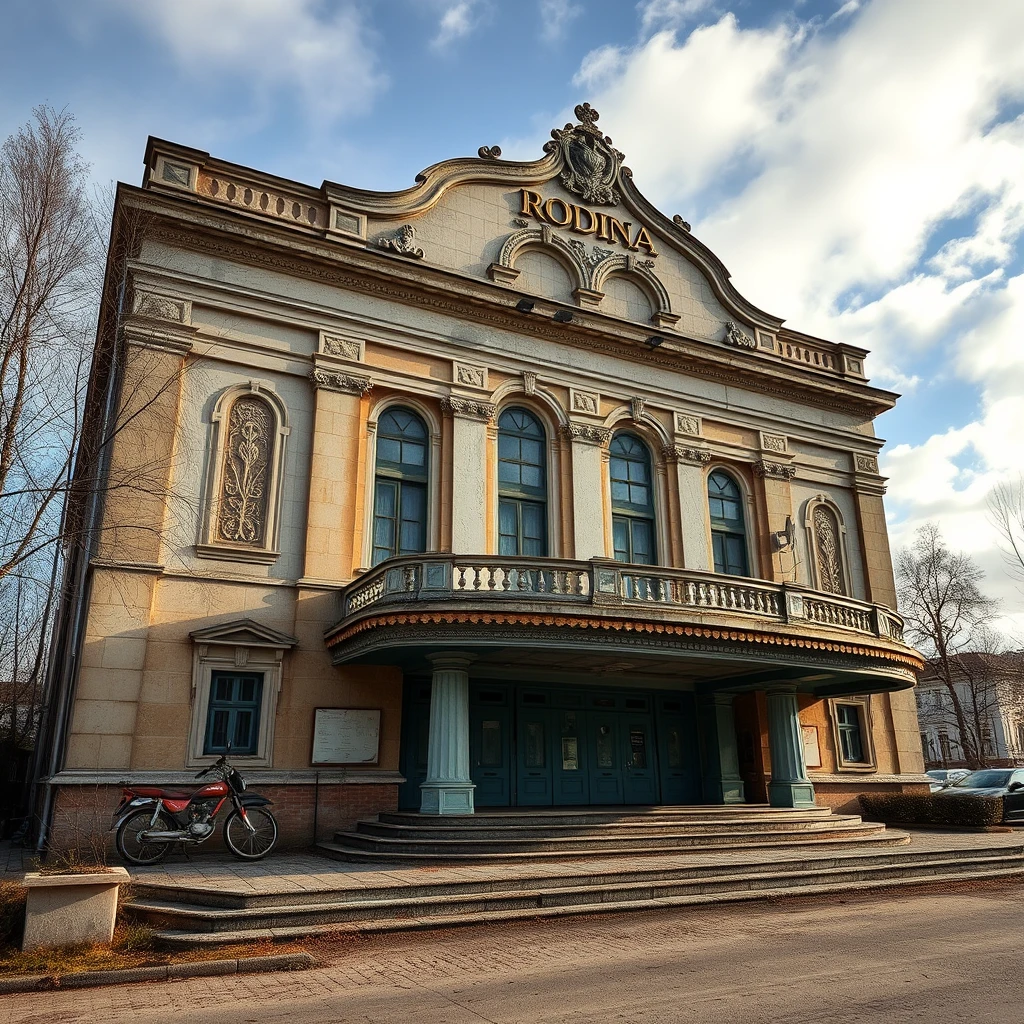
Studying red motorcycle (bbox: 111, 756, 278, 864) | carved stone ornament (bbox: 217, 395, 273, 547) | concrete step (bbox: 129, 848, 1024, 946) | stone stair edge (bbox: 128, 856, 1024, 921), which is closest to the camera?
concrete step (bbox: 129, 848, 1024, 946)

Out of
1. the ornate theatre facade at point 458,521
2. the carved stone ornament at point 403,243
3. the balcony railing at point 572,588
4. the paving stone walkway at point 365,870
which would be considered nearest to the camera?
the paving stone walkway at point 365,870

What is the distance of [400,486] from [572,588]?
5304 millimetres

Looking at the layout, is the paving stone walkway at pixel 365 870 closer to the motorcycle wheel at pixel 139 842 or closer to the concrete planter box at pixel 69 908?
the motorcycle wheel at pixel 139 842

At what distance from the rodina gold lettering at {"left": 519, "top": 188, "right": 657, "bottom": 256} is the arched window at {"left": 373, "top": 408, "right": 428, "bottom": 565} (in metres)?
6.89

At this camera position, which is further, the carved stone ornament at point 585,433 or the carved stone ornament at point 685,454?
the carved stone ornament at point 685,454

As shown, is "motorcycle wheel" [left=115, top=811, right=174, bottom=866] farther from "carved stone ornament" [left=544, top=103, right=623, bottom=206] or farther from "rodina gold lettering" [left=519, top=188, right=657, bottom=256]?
"carved stone ornament" [left=544, top=103, right=623, bottom=206]

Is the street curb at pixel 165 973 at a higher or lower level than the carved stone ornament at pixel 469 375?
lower

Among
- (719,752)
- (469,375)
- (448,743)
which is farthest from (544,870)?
(469,375)

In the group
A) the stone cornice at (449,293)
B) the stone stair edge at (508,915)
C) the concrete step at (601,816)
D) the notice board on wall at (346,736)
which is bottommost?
the stone stair edge at (508,915)

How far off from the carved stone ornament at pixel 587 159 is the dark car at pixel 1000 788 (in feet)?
57.3

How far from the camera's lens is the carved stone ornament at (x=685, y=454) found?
70.8 ft

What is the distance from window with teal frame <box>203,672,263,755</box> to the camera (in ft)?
49.6

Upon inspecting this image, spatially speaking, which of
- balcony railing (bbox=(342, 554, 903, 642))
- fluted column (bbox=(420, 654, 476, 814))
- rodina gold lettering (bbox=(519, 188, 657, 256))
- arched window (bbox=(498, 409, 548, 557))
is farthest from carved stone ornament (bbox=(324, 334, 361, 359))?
fluted column (bbox=(420, 654, 476, 814))

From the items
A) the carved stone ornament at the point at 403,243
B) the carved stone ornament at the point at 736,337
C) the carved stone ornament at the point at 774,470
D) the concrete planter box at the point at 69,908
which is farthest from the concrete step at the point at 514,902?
the carved stone ornament at the point at 736,337
